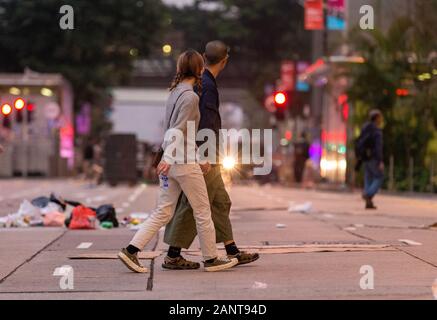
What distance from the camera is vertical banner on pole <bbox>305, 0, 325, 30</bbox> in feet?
150

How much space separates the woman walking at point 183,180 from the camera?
360 inches

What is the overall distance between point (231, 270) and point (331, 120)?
1626 inches

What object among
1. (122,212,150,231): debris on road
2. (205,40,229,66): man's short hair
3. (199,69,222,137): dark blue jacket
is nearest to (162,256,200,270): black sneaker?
(199,69,222,137): dark blue jacket

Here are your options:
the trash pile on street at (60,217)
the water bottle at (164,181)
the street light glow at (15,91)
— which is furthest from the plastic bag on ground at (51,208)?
the street light glow at (15,91)

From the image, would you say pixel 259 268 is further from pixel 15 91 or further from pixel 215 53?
pixel 15 91

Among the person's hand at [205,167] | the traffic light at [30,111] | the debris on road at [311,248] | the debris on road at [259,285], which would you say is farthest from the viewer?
the traffic light at [30,111]

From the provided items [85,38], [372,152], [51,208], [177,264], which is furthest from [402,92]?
[177,264]

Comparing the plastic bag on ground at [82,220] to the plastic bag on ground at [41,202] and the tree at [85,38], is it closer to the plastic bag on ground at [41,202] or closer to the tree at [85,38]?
the plastic bag on ground at [41,202]

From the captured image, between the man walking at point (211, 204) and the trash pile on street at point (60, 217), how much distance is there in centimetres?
517

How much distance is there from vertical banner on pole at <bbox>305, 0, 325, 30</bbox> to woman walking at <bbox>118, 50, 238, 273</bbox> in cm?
3666

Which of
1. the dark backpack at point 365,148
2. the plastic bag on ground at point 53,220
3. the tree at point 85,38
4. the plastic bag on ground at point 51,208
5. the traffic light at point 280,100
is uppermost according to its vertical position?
the tree at point 85,38
